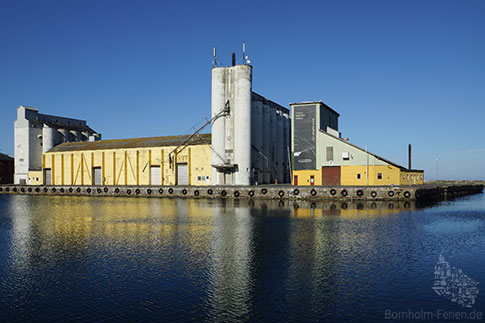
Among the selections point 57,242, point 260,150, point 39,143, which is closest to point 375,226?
point 57,242

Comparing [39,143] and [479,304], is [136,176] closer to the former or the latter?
[39,143]

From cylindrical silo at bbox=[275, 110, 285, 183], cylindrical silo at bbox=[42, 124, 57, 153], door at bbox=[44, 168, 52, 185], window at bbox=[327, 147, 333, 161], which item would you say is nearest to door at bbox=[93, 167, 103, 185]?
door at bbox=[44, 168, 52, 185]

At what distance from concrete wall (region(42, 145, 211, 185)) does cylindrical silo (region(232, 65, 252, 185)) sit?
6.93 meters

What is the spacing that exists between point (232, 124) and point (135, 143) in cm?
2322

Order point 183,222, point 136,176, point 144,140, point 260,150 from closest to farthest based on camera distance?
point 183,222
point 260,150
point 136,176
point 144,140

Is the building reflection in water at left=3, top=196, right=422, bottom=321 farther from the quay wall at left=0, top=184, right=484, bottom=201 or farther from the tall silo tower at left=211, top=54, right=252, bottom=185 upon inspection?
the tall silo tower at left=211, top=54, right=252, bottom=185

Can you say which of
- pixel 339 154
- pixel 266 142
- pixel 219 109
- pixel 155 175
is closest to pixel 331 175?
pixel 339 154

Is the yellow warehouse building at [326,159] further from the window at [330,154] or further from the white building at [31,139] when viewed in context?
the white building at [31,139]

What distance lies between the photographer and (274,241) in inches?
851

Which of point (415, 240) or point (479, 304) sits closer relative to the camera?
point (479, 304)

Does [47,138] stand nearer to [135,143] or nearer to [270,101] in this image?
[135,143]

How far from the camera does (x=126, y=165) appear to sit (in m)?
70.9

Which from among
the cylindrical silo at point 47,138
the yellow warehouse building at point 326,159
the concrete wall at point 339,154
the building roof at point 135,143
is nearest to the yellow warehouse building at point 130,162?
the building roof at point 135,143

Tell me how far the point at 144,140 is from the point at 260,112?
78.5 feet
